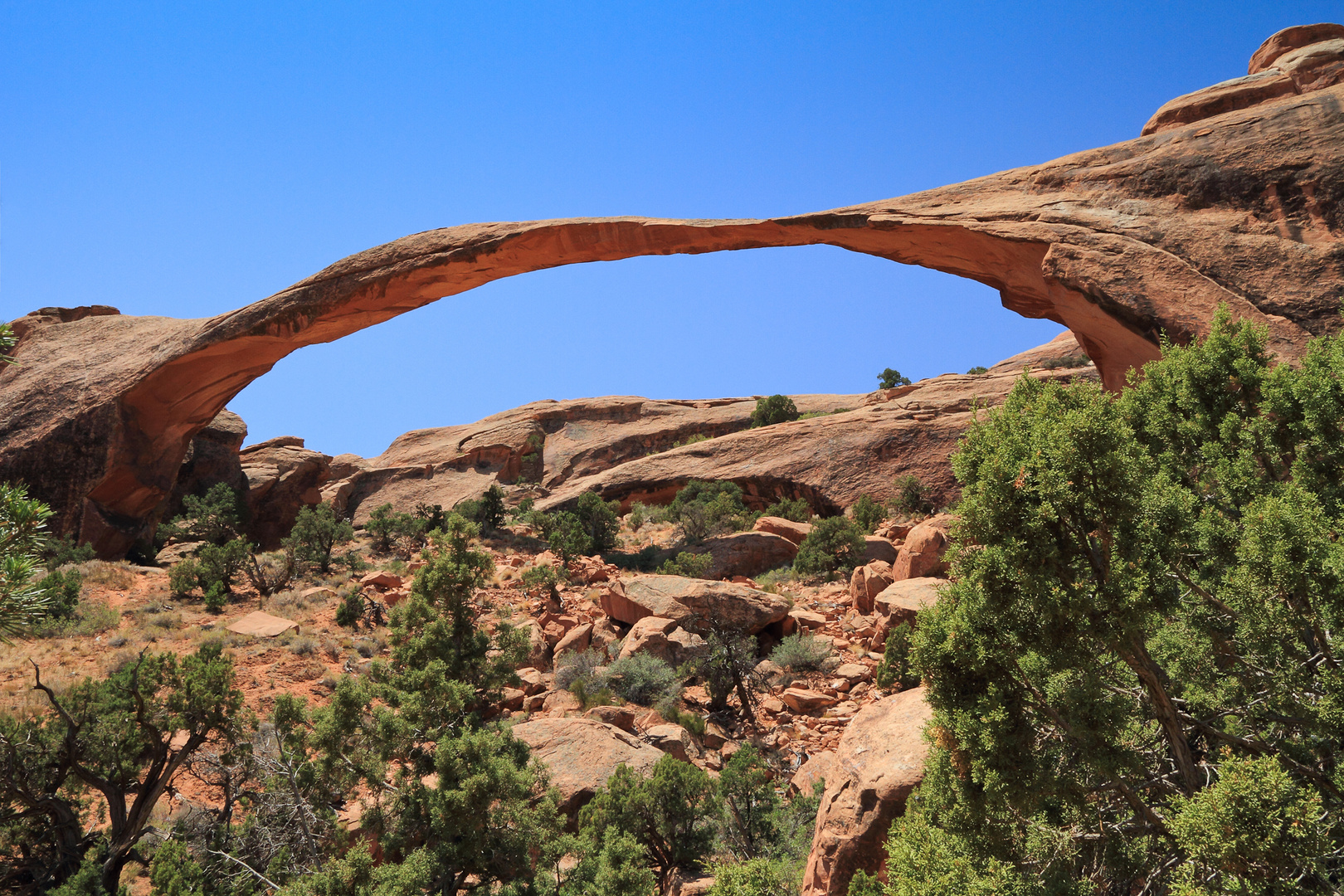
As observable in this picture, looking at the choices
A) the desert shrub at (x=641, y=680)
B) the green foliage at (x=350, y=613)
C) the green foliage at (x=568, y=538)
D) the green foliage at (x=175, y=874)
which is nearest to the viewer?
the green foliage at (x=175, y=874)

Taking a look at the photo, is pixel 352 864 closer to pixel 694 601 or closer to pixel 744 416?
pixel 694 601

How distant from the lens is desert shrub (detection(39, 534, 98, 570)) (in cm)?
1594

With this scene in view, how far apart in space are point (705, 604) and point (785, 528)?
6.49 meters

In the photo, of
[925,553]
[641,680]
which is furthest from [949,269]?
[641,680]

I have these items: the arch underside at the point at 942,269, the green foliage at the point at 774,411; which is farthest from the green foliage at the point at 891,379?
the arch underside at the point at 942,269

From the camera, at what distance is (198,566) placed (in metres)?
15.4

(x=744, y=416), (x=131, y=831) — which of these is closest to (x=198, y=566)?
(x=131, y=831)

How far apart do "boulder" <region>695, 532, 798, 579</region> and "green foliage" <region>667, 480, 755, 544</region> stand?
1.36 metres

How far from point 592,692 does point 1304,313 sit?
10667mm

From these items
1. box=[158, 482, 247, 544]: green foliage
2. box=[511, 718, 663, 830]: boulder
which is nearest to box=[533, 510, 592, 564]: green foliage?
box=[511, 718, 663, 830]: boulder

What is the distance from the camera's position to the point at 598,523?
68.7 feet

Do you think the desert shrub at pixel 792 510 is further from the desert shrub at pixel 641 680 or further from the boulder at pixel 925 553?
the desert shrub at pixel 641 680

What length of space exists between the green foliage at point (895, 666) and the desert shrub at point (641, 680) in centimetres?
303

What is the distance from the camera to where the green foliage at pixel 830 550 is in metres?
16.3
